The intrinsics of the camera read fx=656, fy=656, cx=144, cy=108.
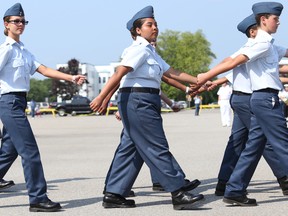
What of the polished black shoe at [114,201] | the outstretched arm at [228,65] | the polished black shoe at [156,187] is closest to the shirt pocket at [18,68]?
the polished black shoe at [114,201]

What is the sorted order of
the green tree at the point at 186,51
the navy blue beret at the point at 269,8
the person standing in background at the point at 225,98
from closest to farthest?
1. the navy blue beret at the point at 269,8
2. the person standing in background at the point at 225,98
3. the green tree at the point at 186,51

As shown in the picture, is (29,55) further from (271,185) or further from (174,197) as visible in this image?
(271,185)

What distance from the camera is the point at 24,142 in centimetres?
593

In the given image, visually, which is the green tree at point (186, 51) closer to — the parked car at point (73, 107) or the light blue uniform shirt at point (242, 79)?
the parked car at point (73, 107)

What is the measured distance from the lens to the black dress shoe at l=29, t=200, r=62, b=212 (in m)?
5.84

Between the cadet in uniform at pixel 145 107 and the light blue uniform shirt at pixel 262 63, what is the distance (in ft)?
2.77

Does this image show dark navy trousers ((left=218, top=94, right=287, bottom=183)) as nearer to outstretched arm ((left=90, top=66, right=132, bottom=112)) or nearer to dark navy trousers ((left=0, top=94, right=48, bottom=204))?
outstretched arm ((left=90, top=66, right=132, bottom=112))

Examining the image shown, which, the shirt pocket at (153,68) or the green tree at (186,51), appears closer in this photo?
the shirt pocket at (153,68)

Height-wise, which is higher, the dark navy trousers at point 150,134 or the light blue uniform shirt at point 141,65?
the light blue uniform shirt at point 141,65

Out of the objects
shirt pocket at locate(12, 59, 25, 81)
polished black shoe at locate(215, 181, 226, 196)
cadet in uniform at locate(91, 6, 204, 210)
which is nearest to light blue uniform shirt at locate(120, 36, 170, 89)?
cadet in uniform at locate(91, 6, 204, 210)

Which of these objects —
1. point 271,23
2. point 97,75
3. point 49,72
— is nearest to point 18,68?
point 49,72

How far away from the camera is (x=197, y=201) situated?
612cm

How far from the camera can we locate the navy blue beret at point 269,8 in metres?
5.80

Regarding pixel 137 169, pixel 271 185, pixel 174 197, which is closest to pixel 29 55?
pixel 137 169
